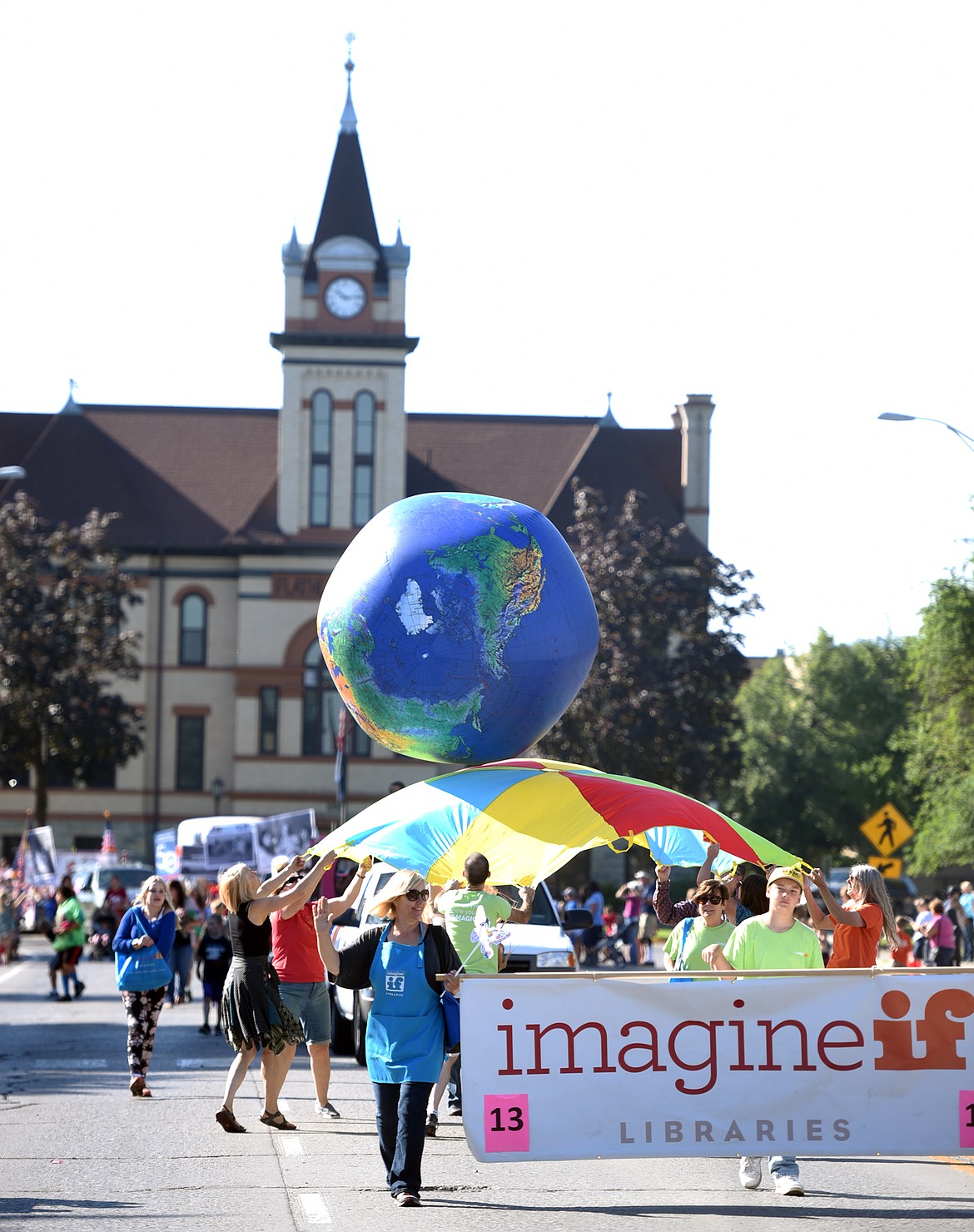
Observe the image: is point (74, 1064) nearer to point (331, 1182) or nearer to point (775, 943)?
point (331, 1182)

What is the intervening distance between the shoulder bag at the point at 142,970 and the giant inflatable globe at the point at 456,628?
328 cm

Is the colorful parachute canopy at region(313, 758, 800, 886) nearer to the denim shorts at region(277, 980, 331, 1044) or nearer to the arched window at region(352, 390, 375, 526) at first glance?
the denim shorts at region(277, 980, 331, 1044)

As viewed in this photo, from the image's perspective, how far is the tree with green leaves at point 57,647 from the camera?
51281 millimetres

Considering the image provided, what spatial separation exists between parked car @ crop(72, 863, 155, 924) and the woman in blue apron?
32735 mm

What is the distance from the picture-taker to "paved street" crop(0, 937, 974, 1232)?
28.8ft

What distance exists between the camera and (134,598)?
53.8 metres

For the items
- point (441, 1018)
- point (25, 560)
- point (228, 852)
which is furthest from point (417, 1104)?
point (25, 560)

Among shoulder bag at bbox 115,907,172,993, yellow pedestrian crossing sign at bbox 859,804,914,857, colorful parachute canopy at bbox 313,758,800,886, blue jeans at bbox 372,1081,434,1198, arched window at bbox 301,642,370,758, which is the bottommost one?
blue jeans at bbox 372,1081,434,1198

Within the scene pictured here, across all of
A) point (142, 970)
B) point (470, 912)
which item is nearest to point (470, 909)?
point (470, 912)

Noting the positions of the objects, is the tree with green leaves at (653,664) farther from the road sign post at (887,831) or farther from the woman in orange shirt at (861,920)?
the woman in orange shirt at (861,920)

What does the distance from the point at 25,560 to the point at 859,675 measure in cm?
3743

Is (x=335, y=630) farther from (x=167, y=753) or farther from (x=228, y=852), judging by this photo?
(x=167, y=753)

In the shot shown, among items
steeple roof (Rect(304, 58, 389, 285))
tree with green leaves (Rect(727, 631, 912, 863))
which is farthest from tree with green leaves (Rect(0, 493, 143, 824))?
tree with green leaves (Rect(727, 631, 912, 863))

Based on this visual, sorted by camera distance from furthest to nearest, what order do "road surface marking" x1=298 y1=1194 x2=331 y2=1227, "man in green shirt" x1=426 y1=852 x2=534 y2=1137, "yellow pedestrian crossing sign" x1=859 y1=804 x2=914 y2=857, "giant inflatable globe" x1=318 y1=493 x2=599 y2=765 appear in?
"yellow pedestrian crossing sign" x1=859 y1=804 x2=914 y2=857 → "man in green shirt" x1=426 y1=852 x2=534 y2=1137 → "giant inflatable globe" x1=318 y1=493 x2=599 y2=765 → "road surface marking" x1=298 y1=1194 x2=331 y2=1227
